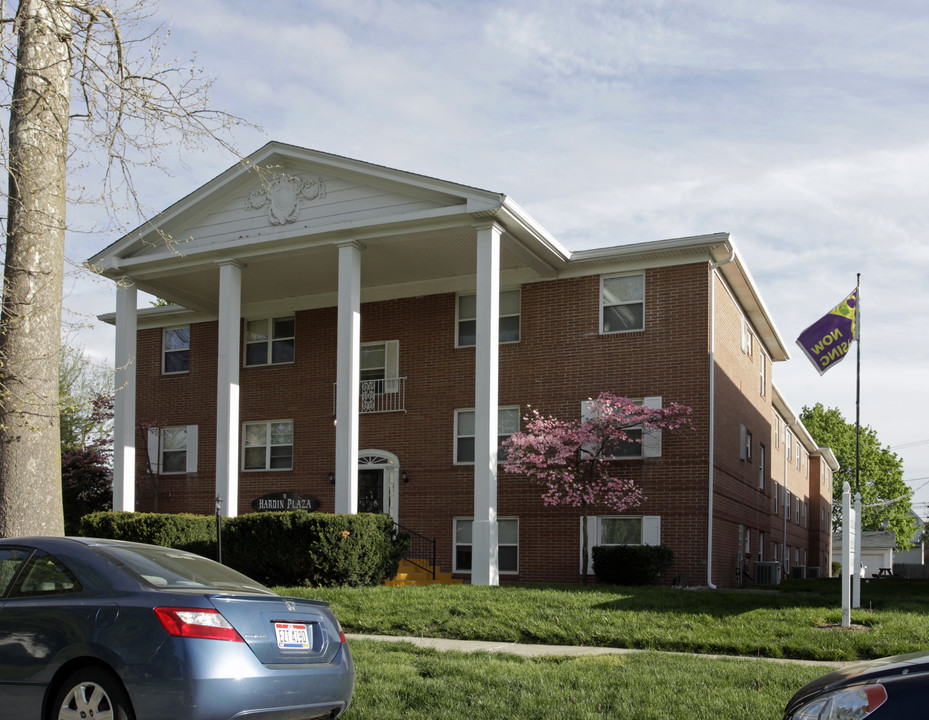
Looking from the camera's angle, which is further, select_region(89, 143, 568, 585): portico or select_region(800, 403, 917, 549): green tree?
select_region(800, 403, 917, 549): green tree

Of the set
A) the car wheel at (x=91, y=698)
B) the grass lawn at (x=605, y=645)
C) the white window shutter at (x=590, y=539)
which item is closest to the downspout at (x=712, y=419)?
the white window shutter at (x=590, y=539)

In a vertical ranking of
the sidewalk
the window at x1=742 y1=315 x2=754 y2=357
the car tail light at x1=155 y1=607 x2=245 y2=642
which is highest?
the window at x1=742 y1=315 x2=754 y2=357

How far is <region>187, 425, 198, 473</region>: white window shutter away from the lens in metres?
25.5

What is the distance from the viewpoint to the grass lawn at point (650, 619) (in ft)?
34.2

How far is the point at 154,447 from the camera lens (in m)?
26.2

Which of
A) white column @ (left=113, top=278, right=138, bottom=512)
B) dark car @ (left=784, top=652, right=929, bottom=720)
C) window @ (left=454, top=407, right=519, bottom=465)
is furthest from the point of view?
white column @ (left=113, top=278, right=138, bottom=512)

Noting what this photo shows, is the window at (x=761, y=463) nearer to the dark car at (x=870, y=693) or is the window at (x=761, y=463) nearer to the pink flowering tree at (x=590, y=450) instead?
the pink flowering tree at (x=590, y=450)

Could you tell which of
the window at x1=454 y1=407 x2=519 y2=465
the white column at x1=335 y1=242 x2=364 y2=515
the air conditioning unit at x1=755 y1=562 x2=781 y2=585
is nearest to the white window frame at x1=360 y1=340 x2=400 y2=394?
the window at x1=454 y1=407 x2=519 y2=465

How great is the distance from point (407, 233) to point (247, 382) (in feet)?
25.7

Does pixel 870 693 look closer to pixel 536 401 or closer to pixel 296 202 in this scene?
pixel 536 401

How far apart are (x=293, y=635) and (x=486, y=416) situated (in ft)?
40.2

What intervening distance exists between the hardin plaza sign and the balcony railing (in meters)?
2.46

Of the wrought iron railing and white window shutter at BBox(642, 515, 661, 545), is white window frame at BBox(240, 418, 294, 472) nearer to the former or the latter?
the wrought iron railing

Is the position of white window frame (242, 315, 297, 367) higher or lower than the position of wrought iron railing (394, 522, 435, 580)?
higher
